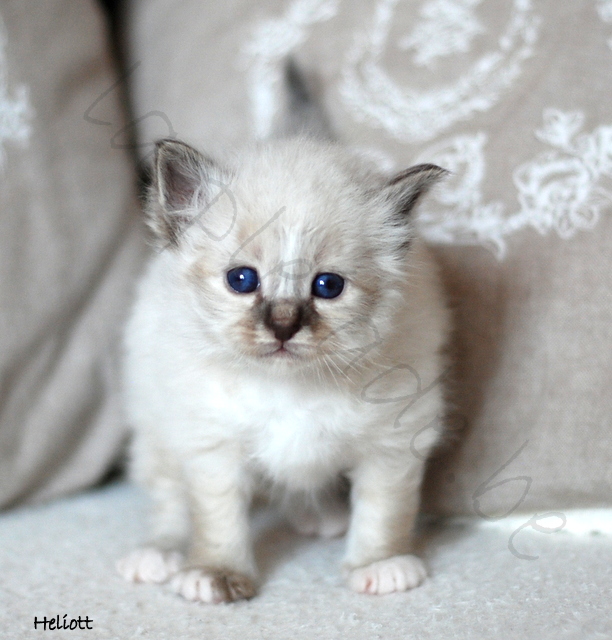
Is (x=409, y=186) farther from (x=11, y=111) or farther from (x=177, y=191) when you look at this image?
(x=11, y=111)

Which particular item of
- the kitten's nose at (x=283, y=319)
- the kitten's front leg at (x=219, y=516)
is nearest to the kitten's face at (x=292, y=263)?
the kitten's nose at (x=283, y=319)

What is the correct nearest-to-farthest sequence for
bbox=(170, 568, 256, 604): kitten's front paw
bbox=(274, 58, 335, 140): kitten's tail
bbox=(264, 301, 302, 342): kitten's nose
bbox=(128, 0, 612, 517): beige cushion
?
bbox=(264, 301, 302, 342): kitten's nose, bbox=(170, 568, 256, 604): kitten's front paw, bbox=(128, 0, 612, 517): beige cushion, bbox=(274, 58, 335, 140): kitten's tail

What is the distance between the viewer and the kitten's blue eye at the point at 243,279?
2.92ft

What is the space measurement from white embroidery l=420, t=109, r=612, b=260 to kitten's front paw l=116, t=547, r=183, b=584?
0.72m

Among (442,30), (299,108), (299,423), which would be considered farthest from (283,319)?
(442,30)

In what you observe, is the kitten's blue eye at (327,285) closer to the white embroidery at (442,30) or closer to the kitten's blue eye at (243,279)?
the kitten's blue eye at (243,279)

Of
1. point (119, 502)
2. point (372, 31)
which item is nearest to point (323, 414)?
point (119, 502)

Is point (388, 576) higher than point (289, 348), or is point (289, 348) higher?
point (289, 348)

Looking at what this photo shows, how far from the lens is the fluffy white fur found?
0.89 metres

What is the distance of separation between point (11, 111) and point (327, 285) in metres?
0.80

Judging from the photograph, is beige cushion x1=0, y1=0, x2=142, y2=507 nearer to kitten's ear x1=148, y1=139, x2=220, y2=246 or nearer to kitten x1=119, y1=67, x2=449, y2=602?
kitten x1=119, y1=67, x2=449, y2=602

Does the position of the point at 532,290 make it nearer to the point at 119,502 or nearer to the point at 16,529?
the point at 119,502

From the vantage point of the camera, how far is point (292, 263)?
87 cm

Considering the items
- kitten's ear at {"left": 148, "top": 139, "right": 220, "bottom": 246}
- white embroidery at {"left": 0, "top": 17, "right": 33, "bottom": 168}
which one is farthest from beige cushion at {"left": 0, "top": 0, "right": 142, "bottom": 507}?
kitten's ear at {"left": 148, "top": 139, "right": 220, "bottom": 246}
